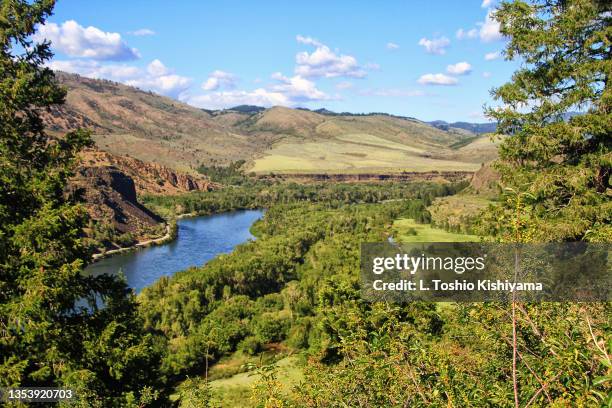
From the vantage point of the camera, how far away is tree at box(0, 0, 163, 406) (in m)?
10.8

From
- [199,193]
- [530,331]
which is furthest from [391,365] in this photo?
[199,193]

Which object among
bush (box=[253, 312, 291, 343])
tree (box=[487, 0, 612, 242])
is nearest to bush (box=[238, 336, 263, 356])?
bush (box=[253, 312, 291, 343])

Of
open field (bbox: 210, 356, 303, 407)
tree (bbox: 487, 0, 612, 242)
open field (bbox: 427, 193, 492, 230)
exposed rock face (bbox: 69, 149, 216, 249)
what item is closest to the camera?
tree (bbox: 487, 0, 612, 242)

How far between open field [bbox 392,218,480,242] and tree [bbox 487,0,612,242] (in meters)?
70.0

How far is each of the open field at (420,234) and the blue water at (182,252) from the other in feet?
108

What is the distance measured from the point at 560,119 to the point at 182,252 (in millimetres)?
87100

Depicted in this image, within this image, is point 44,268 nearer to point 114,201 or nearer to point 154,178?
point 114,201

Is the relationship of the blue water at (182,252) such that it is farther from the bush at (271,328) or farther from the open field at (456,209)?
the open field at (456,209)

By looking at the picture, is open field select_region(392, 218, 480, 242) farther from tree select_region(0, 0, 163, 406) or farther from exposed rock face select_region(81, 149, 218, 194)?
exposed rock face select_region(81, 149, 218, 194)

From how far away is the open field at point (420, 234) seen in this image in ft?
275

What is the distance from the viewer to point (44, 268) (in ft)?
36.8

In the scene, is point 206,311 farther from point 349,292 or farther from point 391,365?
point 391,365

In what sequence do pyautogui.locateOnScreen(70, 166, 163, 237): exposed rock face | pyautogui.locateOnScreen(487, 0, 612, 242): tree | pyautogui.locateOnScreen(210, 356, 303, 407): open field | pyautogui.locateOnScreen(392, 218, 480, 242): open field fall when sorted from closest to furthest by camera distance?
pyautogui.locateOnScreen(487, 0, 612, 242): tree → pyautogui.locateOnScreen(210, 356, 303, 407): open field → pyautogui.locateOnScreen(392, 218, 480, 242): open field → pyautogui.locateOnScreen(70, 166, 163, 237): exposed rock face

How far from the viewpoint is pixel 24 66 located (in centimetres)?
1238
